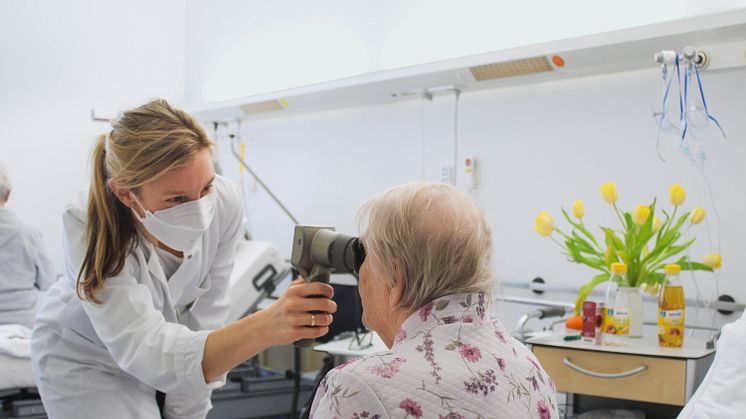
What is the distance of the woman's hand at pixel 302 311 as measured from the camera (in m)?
1.25

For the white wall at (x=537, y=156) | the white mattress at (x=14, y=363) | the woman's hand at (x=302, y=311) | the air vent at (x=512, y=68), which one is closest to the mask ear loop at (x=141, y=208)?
the woman's hand at (x=302, y=311)

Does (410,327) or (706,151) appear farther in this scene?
(706,151)

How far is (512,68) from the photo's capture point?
319 centimetres

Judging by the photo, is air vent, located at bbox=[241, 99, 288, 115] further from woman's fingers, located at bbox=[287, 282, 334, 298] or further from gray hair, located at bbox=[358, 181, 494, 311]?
gray hair, located at bbox=[358, 181, 494, 311]

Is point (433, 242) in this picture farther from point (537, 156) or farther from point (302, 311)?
point (537, 156)

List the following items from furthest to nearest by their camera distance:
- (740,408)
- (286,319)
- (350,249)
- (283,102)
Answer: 1. (283,102)
2. (740,408)
3. (286,319)
4. (350,249)

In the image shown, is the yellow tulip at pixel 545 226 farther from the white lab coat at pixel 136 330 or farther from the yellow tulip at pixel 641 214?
the white lab coat at pixel 136 330

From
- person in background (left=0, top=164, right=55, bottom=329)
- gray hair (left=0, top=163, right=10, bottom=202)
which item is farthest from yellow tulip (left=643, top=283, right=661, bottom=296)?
gray hair (left=0, top=163, right=10, bottom=202)

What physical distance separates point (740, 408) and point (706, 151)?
4.62 feet

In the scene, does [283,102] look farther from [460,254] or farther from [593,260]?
[460,254]

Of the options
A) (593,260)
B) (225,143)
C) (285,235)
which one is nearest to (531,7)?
(593,260)

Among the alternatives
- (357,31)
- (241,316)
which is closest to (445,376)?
(241,316)

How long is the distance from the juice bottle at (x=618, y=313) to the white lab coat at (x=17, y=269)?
2.64 meters

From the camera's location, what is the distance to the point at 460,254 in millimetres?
1020
